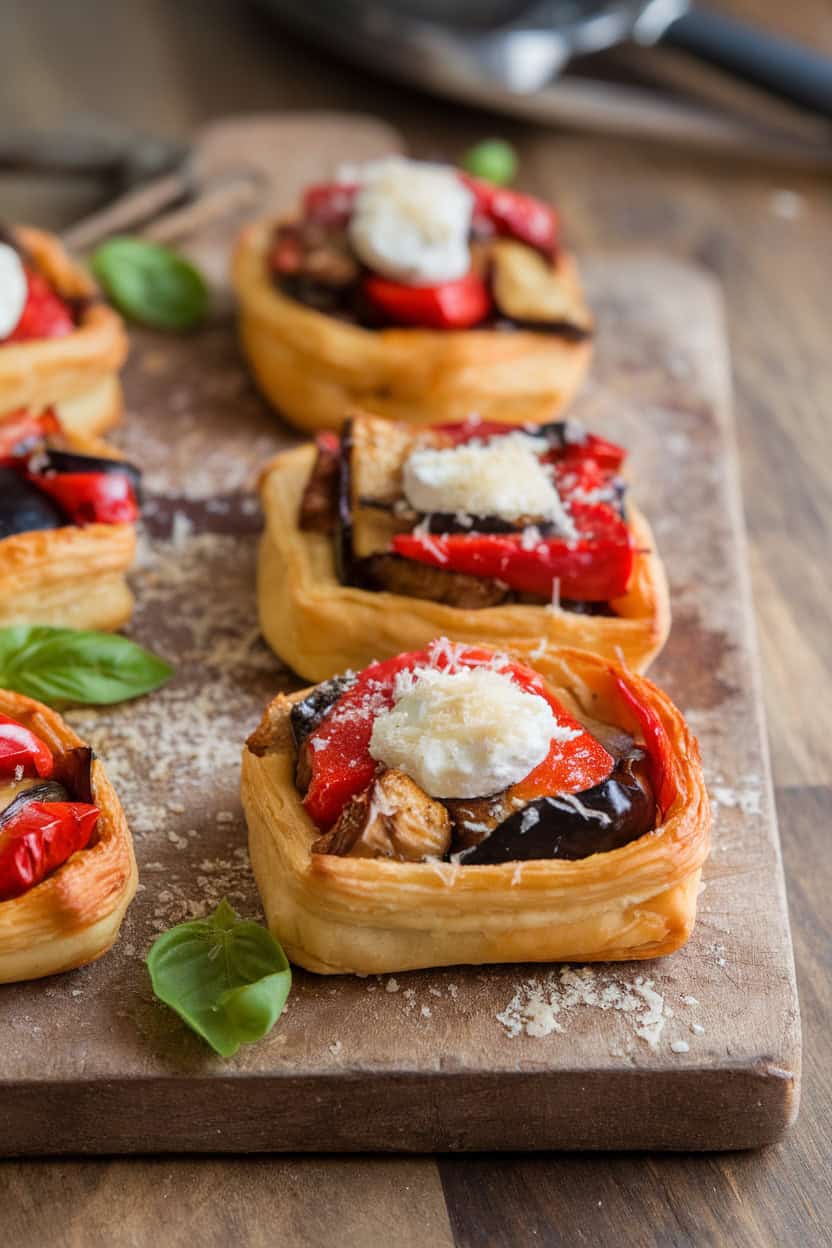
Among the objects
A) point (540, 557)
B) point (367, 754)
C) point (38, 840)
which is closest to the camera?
point (38, 840)

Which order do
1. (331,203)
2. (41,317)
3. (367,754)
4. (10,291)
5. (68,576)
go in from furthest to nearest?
1. (331,203)
2. (41,317)
3. (10,291)
4. (68,576)
5. (367,754)

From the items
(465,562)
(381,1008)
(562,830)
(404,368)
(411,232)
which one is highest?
(411,232)

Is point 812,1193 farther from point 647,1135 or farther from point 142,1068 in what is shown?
point 142,1068

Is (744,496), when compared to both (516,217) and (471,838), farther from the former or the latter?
(471,838)

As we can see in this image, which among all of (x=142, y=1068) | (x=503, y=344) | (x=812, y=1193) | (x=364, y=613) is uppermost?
(x=503, y=344)

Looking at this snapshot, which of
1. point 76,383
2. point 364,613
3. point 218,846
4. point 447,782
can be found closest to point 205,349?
point 76,383

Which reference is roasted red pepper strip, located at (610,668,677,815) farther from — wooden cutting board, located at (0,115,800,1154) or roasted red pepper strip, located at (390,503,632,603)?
roasted red pepper strip, located at (390,503,632,603)

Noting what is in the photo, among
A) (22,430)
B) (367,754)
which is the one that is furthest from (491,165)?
(367,754)
